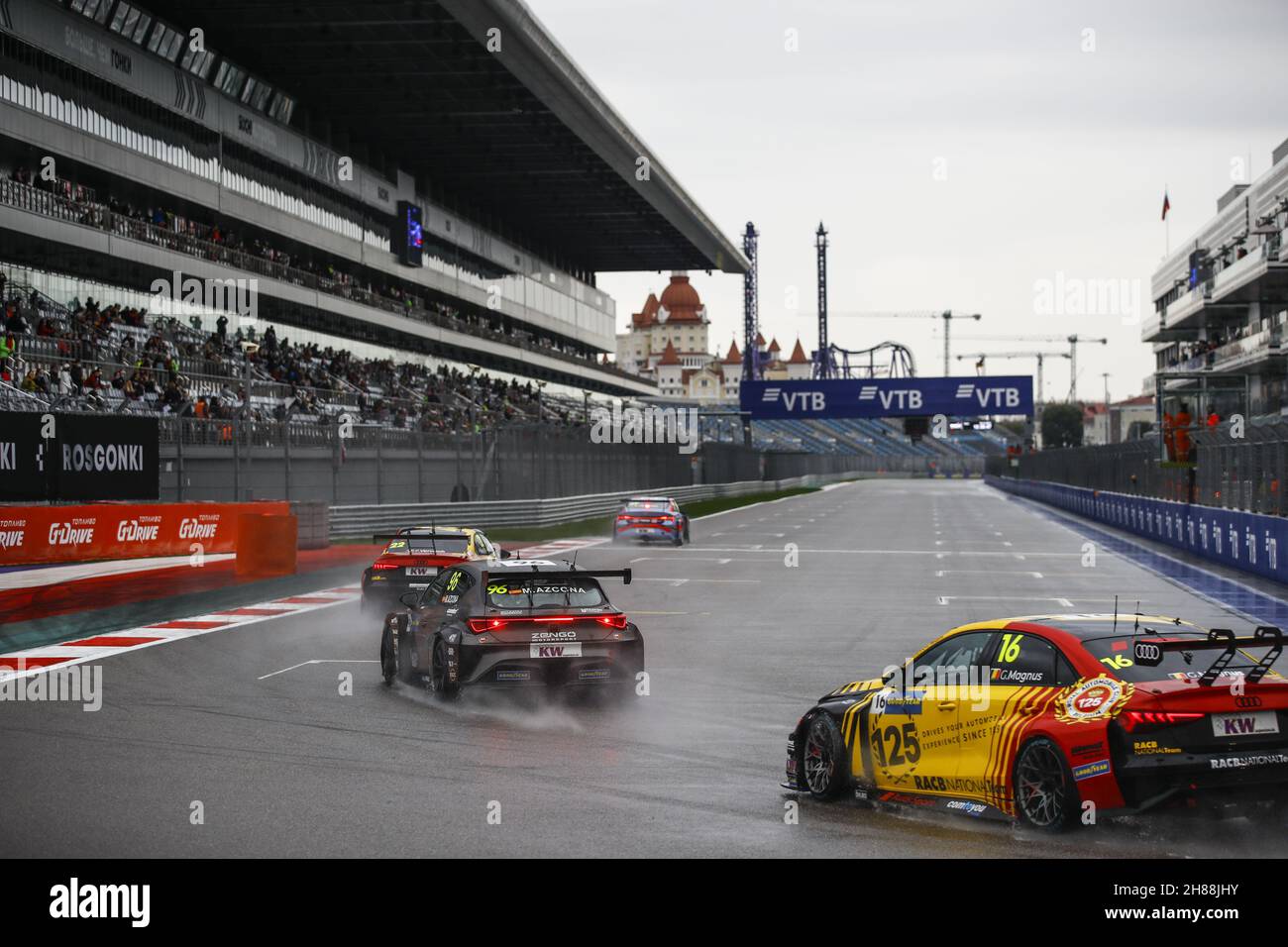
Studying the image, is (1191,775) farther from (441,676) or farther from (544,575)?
(441,676)

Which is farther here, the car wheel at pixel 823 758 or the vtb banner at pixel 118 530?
the vtb banner at pixel 118 530

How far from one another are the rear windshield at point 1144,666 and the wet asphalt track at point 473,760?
855 mm

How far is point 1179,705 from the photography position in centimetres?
789

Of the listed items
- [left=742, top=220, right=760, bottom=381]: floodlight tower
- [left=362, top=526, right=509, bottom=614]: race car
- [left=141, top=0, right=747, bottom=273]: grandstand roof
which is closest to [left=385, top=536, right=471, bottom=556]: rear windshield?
[left=362, top=526, right=509, bottom=614]: race car

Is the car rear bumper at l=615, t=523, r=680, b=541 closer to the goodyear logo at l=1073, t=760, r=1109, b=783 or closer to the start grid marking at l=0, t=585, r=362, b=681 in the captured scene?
the start grid marking at l=0, t=585, r=362, b=681

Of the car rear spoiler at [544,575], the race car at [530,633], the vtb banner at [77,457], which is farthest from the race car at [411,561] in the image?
the vtb banner at [77,457]

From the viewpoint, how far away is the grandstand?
40.2m

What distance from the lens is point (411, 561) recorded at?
2047 centimetres

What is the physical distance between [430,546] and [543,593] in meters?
7.95

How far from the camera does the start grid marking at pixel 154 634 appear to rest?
17.0 meters

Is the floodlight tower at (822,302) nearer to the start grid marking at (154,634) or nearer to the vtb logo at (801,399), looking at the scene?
the vtb logo at (801,399)

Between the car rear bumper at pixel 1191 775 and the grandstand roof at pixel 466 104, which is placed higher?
the grandstand roof at pixel 466 104

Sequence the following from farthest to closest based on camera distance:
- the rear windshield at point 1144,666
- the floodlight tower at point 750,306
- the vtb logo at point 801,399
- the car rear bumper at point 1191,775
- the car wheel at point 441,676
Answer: the floodlight tower at point 750,306 < the vtb logo at point 801,399 < the car wheel at point 441,676 < the rear windshield at point 1144,666 < the car rear bumper at point 1191,775

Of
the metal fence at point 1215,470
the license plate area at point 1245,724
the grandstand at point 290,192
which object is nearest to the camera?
the license plate area at point 1245,724
